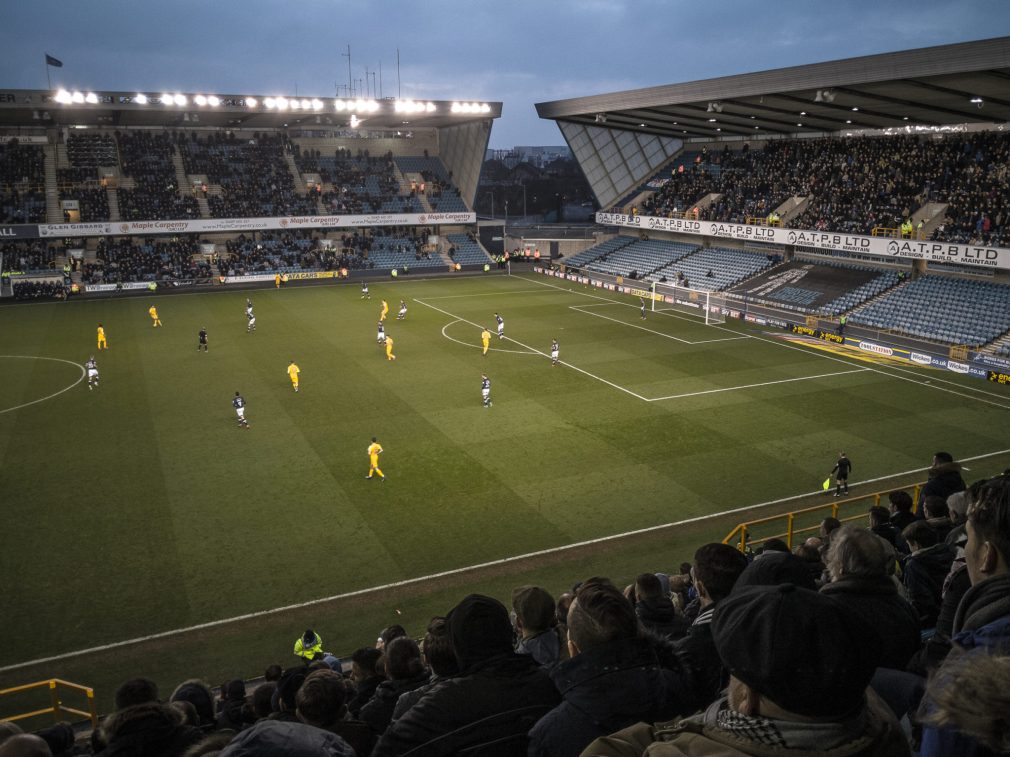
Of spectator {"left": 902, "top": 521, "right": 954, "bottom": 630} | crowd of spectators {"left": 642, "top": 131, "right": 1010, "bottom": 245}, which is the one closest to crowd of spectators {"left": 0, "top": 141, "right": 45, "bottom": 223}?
crowd of spectators {"left": 642, "top": 131, "right": 1010, "bottom": 245}

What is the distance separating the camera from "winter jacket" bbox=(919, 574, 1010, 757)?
2451 millimetres

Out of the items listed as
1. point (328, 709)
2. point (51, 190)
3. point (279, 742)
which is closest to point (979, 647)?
point (279, 742)

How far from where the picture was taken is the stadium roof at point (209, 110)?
173 ft

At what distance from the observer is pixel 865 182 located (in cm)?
4794

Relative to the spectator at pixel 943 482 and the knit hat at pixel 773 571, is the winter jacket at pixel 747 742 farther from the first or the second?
the spectator at pixel 943 482

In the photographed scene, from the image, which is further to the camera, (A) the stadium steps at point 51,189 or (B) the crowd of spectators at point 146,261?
(A) the stadium steps at point 51,189

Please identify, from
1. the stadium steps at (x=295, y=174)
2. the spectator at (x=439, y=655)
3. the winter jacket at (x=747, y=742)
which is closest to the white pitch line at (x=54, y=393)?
the spectator at (x=439, y=655)

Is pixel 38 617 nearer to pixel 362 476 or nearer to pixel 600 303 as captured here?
pixel 362 476

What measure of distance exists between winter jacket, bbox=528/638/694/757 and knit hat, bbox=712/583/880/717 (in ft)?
3.97

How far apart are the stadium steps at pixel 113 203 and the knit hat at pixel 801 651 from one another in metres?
67.0

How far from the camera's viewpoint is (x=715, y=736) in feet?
7.78

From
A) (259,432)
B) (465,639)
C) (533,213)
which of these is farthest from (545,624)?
(533,213)

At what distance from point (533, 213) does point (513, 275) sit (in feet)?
166

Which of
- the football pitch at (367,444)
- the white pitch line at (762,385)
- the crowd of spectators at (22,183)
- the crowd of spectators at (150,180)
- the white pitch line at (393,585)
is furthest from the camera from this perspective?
the crowd of spectators at (150,180)
